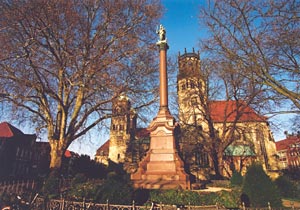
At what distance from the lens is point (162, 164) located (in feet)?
44.5

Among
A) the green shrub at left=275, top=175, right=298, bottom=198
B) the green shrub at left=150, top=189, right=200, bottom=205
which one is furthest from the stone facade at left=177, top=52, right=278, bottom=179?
the green shrub at left=150, top=189, right=200, bottom=205

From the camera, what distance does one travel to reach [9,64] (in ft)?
41.8

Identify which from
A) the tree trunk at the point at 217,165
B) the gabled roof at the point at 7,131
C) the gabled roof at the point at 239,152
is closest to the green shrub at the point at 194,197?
the tree trunk at the point at 217,165

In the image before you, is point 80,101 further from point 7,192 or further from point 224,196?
point 224,196

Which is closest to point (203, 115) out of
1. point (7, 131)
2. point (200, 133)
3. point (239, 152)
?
point (200, 133)

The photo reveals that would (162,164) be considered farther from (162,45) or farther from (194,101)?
(194,101)

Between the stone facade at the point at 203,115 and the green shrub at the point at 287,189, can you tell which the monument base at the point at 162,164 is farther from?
the green shrub at the point at 287,189

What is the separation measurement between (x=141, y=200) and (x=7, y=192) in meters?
6.15

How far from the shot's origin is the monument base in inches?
497

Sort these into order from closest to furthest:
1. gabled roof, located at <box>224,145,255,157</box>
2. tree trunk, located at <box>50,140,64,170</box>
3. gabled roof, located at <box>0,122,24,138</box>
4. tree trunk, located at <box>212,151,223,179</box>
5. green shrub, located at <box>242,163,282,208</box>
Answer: green shrub, located at <box>242,163,282,208</box>, tree trunk, located at <box>50,140,64,170</box>, tree trunk, located at <box>212,151,223,179</box>, gabled roof, located at <box>0,122,24,138</box>, gabled roof, located at <box>224,145,255,157</box>

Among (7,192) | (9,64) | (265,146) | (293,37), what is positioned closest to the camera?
(293,37)

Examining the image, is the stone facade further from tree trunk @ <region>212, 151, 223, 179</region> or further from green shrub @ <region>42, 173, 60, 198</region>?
green shrub @ <region>42, 173, 60, 198</region>

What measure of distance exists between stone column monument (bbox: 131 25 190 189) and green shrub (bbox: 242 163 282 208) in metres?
3.74

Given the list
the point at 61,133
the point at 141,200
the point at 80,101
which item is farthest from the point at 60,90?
the point at 141,200
